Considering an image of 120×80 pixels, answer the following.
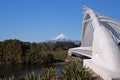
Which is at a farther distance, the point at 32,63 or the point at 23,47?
the point at 23,47

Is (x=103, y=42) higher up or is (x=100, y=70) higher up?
(x=103, y=42)

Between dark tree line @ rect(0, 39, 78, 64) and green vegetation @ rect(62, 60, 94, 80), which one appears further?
dark tree line @ rect(0, 39, 78, 64)

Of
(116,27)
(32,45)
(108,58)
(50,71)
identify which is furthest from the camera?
(32,45)

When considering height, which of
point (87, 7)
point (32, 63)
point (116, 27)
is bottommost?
point (32, 63)

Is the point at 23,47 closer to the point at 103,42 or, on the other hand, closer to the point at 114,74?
the point at 103,42

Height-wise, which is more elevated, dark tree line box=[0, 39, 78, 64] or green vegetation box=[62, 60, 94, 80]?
dark tree line box=[0, 39, 78, 64]

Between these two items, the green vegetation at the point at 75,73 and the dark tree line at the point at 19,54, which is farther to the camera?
the dark tree line at the point at 19,54

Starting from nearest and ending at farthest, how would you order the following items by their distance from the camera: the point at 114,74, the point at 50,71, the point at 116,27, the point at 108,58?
the point at 114,74, the point at 50,71, the point at 108,58, the point at 116,27

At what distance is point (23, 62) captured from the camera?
64.1 meters

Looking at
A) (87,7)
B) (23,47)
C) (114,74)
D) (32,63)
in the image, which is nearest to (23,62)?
(32,63)

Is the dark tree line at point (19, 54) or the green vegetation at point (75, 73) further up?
the dark tree line at point (19, 54)

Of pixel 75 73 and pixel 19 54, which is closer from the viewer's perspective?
pixel 75 73

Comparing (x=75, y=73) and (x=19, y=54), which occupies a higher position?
(x=19, y=54)

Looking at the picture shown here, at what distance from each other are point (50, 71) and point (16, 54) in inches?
1929
